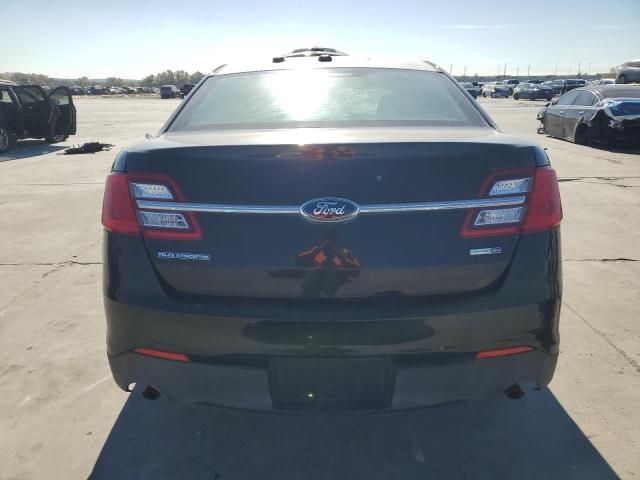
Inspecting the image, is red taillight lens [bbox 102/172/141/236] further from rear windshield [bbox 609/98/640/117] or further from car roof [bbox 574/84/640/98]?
car roof [bbox 574/84/640/98]

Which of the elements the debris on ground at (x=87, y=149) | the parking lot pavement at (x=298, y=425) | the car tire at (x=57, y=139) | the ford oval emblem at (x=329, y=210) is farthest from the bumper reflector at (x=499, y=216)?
the car tire at (x=57, y=139)

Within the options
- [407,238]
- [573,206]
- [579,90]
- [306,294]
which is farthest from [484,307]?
[579,90]

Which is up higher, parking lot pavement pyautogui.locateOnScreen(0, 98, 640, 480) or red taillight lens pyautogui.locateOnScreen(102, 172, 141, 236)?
red taillight lens pyautogui.locateOnScreen(102, 172, 141, 236)

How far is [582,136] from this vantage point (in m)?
13.4

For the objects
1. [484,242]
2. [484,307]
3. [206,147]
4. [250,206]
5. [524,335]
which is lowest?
[524,335]

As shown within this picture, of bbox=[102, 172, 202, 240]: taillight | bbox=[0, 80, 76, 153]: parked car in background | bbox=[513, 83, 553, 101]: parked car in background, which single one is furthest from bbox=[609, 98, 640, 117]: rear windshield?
bbox=[513, 83, 553, 101]: parked car in background

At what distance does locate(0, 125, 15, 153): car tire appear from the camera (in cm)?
1323

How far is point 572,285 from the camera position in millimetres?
4195

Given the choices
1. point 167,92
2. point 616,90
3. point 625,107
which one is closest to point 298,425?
point 625,107

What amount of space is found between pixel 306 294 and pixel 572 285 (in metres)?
3.31

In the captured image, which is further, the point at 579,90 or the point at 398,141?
the point at 579,90

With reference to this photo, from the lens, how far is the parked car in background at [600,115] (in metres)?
11.8

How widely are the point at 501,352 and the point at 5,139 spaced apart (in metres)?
15.2

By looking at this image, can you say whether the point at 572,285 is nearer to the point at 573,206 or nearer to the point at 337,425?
the point at 337,425
